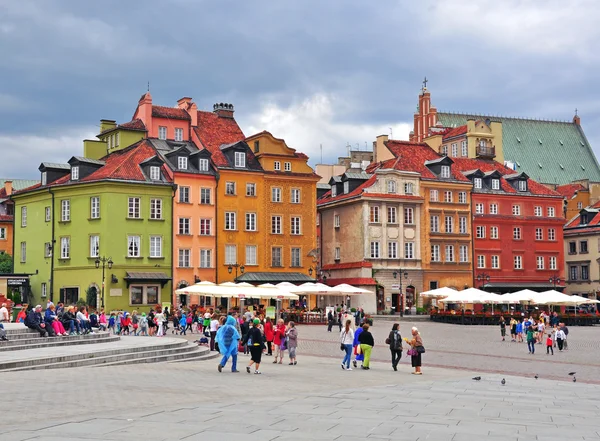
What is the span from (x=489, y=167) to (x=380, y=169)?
15882mm

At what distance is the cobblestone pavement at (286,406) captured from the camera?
13.3 metres

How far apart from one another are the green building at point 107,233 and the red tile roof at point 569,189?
159 ft

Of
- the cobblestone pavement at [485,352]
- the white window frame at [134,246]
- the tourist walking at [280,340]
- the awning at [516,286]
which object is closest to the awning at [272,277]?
the white window frame at [134,246]

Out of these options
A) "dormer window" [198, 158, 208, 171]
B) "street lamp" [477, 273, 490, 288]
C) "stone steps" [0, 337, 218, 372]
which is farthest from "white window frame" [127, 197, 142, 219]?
"street lamp" [477, 273, 490, 288]

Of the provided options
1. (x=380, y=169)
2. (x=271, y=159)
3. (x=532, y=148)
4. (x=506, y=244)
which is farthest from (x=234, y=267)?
(x=532, y=148)

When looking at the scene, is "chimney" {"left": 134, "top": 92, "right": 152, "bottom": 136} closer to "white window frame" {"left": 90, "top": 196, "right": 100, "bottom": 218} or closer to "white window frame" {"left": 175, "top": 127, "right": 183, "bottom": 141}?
"white window frame" {"left": 175, "top": 127, "right": 183, "bottom": 141}

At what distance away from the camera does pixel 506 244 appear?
254ft

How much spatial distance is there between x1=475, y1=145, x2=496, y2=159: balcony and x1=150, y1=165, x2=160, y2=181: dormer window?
3528 cm

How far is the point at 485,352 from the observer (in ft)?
116

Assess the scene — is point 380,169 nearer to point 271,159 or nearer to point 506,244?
point 271,159

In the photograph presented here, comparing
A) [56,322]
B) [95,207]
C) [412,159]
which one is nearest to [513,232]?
[412,159]

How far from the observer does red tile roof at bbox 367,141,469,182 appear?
7375 centimetres

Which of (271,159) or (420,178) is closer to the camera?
(271,159)

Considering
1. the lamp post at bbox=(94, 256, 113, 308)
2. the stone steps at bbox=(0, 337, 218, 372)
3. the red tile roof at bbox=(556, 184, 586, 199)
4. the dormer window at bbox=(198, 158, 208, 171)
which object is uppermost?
the red tile roof at bbox=(556, 184, 586, 199)
